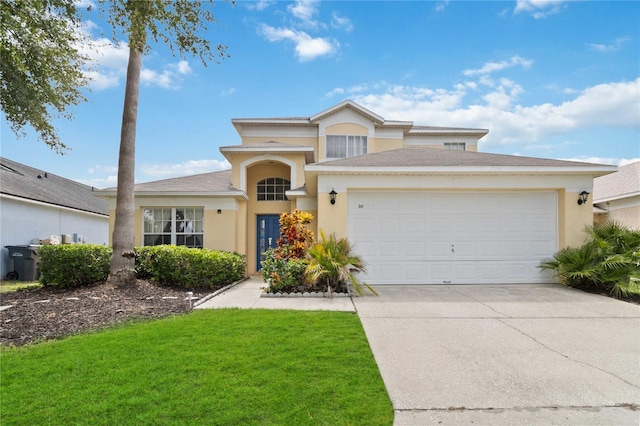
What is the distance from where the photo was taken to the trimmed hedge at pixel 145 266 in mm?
8797

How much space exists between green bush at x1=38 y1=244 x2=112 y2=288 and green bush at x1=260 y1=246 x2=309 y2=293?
476 cm

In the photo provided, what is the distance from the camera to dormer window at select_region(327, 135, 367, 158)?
1734cm

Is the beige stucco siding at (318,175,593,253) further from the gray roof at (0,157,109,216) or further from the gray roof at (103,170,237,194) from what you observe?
the gray roof at (0,157,109,216)

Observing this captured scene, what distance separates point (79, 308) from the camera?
661cm

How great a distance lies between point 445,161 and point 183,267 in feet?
25.3

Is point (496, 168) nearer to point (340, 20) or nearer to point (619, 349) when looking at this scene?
point (619, 349)

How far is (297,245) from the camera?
8.49m

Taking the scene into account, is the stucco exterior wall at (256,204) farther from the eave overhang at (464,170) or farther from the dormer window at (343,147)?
the eave overhang at (464,170)

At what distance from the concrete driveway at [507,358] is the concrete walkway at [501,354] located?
11mm

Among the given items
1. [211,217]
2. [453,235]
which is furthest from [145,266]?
[453,235]

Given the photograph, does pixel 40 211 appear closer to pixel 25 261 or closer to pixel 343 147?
pixel 25 261

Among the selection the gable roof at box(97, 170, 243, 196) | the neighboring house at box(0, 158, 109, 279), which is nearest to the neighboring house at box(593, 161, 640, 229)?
the gable roof at box(97, 170, 243, 196)

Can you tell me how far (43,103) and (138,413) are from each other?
36.7ft

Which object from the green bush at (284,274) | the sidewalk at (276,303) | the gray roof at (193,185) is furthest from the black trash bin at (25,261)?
the green bush at (284,274)
